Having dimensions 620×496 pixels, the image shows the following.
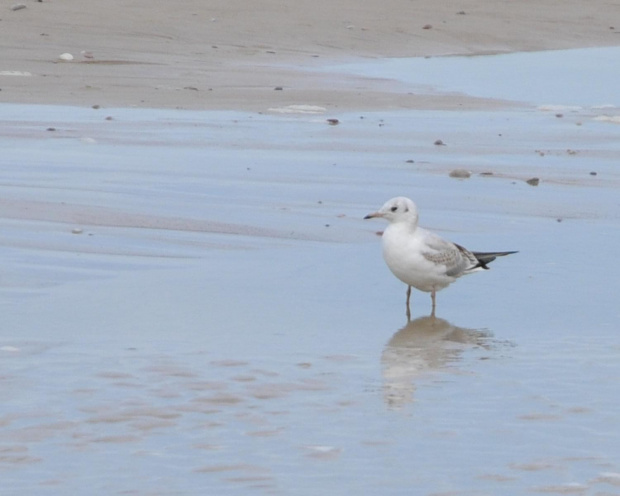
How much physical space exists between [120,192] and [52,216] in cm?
91

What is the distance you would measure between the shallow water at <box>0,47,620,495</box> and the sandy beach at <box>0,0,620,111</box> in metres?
3.01

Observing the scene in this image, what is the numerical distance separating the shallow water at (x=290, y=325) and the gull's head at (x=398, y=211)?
0.37 meters

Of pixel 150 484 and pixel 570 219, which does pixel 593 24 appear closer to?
pixel 570 219

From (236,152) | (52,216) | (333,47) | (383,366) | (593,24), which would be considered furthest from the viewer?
(593,24)

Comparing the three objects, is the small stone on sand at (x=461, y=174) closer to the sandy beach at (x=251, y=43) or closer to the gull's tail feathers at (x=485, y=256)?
the gull's tail feathers at (x=485, y=256)

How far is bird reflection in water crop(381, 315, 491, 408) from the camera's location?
16.6 feet

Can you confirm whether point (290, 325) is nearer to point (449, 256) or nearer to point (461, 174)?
point (449, 256)

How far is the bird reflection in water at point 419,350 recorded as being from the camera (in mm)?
5059

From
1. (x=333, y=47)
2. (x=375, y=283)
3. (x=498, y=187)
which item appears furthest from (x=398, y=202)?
(x=333, y=47)

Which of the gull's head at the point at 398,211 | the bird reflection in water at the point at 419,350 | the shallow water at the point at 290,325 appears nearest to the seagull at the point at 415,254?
the gull's head at the point at 398,211

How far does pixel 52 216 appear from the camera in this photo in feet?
25.8

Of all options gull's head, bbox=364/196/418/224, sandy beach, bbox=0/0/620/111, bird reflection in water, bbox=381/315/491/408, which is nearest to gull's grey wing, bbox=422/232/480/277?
gull's head, bbox=364/196/418/224

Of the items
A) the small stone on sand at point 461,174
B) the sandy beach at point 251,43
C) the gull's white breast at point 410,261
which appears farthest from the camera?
the sandy beach at point 251,43

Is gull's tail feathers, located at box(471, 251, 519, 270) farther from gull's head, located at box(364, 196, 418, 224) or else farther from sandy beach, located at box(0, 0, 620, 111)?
sandy beach, located at box(0, 0, 620, 111)
